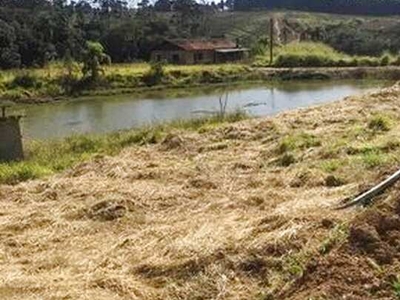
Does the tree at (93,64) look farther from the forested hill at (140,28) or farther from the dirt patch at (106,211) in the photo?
the dirt patch at (106,211)

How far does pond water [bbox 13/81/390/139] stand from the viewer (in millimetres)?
19922

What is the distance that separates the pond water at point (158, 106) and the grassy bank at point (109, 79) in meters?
1.93

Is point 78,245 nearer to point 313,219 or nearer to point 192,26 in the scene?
point 313,219

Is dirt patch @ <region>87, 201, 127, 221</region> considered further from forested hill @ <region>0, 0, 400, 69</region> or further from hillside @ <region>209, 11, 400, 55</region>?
hillside @ <region>209, 11, 400, 55</region>

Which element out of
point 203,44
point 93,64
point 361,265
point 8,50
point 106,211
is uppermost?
point 361,265

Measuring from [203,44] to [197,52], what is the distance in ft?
4.28

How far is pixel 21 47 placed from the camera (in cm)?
3678

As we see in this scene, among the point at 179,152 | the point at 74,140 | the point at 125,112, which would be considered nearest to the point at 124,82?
the point at 125,112

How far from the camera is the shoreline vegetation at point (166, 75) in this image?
105 ft

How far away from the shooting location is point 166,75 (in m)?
35.2

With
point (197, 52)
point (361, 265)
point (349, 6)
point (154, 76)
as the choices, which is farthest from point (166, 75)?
point (349, 6)

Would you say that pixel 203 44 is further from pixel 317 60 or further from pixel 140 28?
pixel 317 60

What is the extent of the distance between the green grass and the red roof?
97.4 ft

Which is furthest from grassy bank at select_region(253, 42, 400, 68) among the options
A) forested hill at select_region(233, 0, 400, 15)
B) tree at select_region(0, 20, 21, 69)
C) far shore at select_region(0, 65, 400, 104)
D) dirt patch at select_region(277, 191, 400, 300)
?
forested hill at select_region(233, 0, 400, 15)
